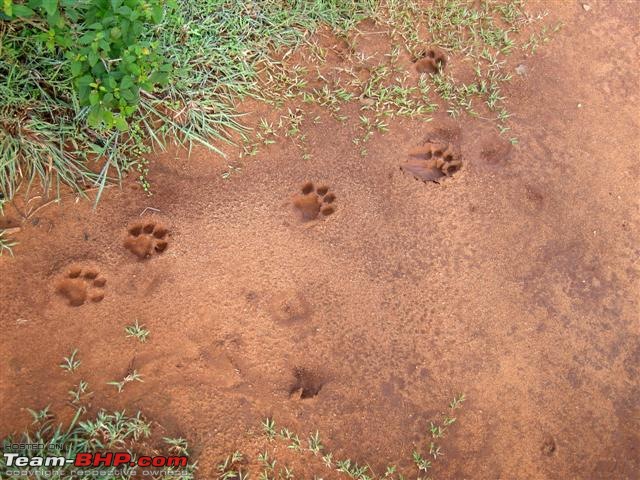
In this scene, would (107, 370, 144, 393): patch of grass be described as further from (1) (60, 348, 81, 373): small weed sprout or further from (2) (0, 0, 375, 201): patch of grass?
(2) (0, 0, 375, 201): patch of grass

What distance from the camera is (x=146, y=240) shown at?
229cm

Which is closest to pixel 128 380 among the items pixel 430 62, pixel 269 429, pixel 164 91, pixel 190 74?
pixel 269 429

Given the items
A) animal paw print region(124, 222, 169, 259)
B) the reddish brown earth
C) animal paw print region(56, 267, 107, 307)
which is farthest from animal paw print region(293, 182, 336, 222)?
animal paw print region(56, 267, 107, 307)

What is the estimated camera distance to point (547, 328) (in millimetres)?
2365

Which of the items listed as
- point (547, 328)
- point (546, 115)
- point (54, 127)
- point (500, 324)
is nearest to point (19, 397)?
point (54, 127)

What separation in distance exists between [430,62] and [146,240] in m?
1.73

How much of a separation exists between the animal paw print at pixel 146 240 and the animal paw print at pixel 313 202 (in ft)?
1.90

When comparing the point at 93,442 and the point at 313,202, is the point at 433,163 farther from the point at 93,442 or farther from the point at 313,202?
the point at 93,442

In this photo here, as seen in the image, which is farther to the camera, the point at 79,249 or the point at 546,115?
the point at 546,115

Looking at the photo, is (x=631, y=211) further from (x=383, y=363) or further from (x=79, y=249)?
(x=79, y=249)

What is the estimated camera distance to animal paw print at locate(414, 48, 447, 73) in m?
2.93

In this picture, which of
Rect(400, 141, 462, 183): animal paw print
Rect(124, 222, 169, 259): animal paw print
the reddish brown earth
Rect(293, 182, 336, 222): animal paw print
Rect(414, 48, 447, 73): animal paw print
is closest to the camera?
the reddish brown earth

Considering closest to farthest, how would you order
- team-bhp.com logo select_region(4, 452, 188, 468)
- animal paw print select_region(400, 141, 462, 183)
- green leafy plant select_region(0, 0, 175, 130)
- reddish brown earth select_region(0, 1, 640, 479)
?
1. team-bhp.com logo select_region(4, 452, 188, 468)
2. green leafy plant select_region(0, 0, 175, 130)
3. reddish brown earth select_region(0, 1, 640, 479)
4. animal paw print select_region(400, 141, 462, 183)

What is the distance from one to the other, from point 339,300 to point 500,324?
0.69 metres
